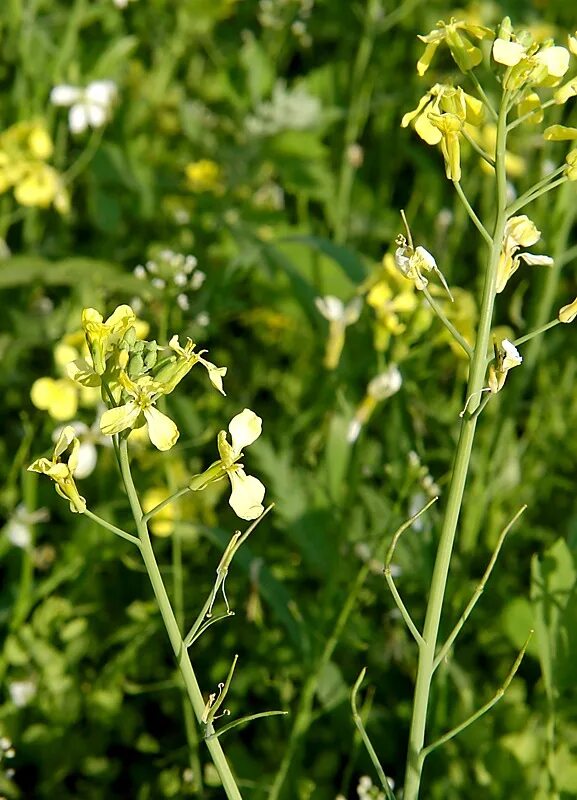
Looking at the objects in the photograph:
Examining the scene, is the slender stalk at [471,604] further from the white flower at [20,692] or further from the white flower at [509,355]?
the white flower at [20,692]

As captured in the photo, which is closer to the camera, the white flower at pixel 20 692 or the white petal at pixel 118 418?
the white petal at pixel 118 418

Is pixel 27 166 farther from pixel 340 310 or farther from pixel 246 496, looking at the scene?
pixel 246 496

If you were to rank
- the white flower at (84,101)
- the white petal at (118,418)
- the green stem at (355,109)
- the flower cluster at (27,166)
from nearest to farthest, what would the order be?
the white petal at (118,418) < the flower cluster at (27,166) < the white flower at (84,101) < the green stem at (355,109)

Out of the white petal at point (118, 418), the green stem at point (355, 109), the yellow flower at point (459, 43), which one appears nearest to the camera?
the white petal at point (118, 418)

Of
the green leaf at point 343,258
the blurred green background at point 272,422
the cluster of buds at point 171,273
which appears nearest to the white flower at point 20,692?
the blurred green background at point 272,422

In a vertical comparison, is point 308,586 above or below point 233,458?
below

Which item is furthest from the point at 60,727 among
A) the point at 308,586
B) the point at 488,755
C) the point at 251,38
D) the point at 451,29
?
the point at 251,38

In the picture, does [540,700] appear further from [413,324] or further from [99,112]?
[99,112]
